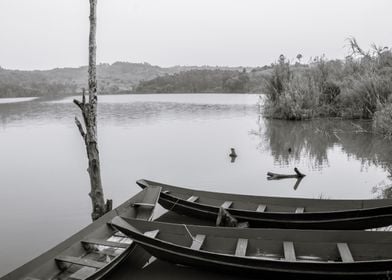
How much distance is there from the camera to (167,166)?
12.8 meters

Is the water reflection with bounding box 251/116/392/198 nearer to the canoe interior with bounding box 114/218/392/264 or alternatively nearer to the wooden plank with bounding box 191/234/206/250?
the canoe interior with bounding box 114/218/392/264

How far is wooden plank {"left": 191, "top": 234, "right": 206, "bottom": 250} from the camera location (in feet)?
16.4

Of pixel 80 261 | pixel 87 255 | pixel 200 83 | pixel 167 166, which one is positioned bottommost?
pixel 167 166

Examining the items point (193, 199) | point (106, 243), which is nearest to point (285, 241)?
point (106, 243)

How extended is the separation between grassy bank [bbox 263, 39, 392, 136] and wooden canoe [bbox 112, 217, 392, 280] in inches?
624

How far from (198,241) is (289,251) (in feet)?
3.89

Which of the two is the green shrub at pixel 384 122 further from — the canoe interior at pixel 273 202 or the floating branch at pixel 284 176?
the canoe interior at pixel 273 202

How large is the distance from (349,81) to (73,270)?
71.2 ft

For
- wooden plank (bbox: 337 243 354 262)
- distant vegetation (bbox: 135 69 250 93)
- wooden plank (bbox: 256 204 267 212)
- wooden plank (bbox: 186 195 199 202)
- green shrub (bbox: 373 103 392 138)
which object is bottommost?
wooden plank (bbox: 186 195 199 202)

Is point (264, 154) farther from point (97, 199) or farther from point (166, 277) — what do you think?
Answer: point (166, 277)

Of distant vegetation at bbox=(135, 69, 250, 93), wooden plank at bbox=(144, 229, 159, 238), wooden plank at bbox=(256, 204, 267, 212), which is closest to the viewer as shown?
wooden plank at bbox=(144, 229, 159, 238)

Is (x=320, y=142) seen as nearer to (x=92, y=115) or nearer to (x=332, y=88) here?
(x=332, y=88)

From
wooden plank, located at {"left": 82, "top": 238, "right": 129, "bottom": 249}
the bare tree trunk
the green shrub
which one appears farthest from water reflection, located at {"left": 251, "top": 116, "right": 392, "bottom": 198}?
wooden plank, located at {"left": 82, "top": 238, "right": 129, "bottom": 249}

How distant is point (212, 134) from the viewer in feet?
67.5
